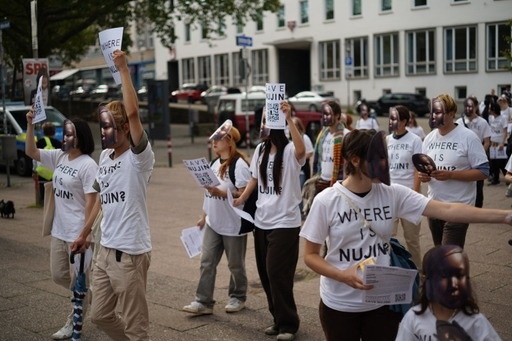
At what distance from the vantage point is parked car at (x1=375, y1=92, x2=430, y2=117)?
42438mm

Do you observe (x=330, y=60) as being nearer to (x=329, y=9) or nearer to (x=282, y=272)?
(x=329, y=9)

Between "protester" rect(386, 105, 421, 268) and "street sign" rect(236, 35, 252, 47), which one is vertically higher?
"street sign" rect(236, 35, 252, 47)

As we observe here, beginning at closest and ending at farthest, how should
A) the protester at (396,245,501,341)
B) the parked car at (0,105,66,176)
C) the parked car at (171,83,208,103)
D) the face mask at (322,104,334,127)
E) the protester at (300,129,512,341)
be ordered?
the protester at (396,245,501,341)
the protester at (300,129,512,341)
the face mask at (322,104,334,127)
the parked car at (0,105,66,176)
the parked car at (171,83,208,103)

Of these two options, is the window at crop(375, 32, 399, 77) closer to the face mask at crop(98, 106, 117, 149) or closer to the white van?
the white van

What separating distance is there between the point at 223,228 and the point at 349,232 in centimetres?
307

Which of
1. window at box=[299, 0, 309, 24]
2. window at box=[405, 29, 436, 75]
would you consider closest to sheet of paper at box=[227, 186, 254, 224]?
window at box=[405, 29, 436, 75]

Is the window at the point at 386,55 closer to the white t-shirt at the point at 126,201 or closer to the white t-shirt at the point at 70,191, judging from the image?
the white t-shirt at the point at 70,191

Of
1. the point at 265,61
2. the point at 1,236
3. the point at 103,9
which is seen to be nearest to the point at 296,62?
the point at 265,61

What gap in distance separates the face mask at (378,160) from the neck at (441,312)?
805mm

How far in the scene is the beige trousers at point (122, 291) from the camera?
16.6ft

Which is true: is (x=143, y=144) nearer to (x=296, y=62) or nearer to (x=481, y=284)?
(x=481, y=284)

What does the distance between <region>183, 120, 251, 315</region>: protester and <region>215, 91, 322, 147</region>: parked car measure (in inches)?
788

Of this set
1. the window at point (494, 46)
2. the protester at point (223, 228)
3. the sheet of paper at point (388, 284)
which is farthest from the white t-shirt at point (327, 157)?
the window at point (494, 46)

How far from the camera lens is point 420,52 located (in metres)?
49.7
